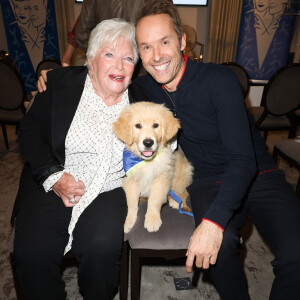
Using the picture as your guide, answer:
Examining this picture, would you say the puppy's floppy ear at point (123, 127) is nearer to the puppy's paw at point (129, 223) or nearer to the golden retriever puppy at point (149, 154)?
the golden retriever puppy at point (149, 154)

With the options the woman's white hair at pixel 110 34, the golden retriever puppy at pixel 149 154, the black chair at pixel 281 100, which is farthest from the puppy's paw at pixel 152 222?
the black chair at pixel 281 100

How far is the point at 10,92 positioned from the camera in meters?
3.79

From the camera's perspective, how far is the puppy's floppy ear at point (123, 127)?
1.63 m

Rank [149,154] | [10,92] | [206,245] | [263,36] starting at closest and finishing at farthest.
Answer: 1. [206,245]
2. [149,154]
3. [10,92]
4. [263,36]

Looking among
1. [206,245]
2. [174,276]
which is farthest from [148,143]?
[174,276]

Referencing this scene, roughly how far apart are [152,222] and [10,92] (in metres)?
3.46

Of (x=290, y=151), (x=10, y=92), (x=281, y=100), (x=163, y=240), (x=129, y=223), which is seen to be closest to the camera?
(x=163, y=240)

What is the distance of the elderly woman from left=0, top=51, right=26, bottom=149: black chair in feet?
7.44

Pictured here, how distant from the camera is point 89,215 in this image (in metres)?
1.48

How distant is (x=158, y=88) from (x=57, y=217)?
1.20m

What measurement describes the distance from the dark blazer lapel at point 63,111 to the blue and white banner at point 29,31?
20.1 ft

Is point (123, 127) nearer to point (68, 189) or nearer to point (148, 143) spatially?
point (148, 143)

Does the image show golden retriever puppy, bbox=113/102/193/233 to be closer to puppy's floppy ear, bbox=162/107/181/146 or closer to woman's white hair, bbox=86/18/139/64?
puppy's floppy ear, bbox=162/107/181/146

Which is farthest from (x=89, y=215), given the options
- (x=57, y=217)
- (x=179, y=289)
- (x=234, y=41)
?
(x=234, y=41)
